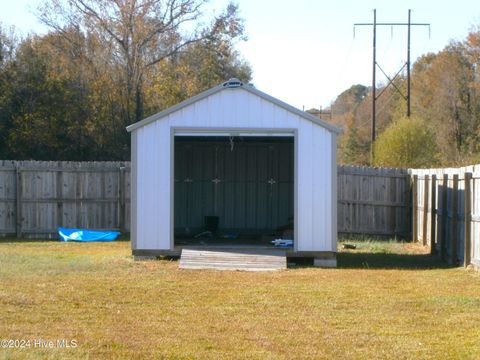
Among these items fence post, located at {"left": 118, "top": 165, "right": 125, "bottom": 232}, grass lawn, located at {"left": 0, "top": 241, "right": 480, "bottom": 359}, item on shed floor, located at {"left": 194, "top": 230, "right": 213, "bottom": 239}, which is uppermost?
fence post, located at {"left": 118, "top": 165, "right": 125, "bottom": 232}

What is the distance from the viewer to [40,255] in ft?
56.3

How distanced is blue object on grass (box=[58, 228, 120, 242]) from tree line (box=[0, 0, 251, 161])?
8465 millimetres

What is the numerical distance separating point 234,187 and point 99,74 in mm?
14003

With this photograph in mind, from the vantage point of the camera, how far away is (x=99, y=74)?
33.7 metres

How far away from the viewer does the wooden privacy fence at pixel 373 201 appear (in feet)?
73.4

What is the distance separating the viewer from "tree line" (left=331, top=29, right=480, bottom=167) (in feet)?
104

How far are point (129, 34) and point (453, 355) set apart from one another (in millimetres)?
28107

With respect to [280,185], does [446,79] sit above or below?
above

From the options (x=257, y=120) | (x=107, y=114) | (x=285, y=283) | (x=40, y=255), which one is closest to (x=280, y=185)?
(x=257, y=120)

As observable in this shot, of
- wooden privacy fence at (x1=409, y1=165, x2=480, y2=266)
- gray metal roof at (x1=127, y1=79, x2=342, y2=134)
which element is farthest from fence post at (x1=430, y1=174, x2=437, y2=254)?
gray metal roof at (x1=127, y1=79, x2=342, y2=134)

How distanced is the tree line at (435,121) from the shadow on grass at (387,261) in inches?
523

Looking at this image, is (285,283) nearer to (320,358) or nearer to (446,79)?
(320,358)

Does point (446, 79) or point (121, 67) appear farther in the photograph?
point (446, 79)

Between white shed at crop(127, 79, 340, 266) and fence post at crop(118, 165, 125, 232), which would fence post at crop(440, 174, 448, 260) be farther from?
fence post at crop(118, 165, 125, 232)
